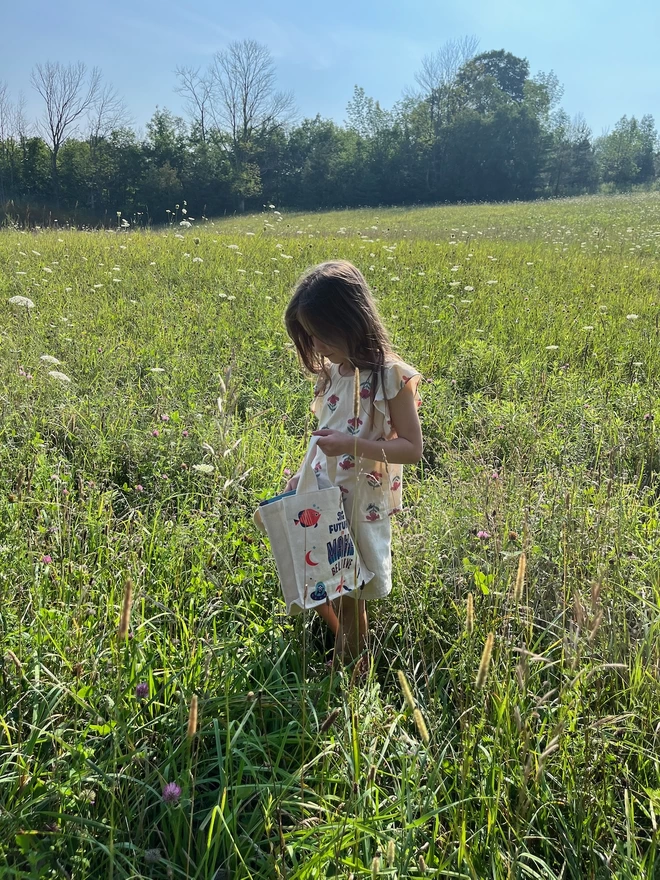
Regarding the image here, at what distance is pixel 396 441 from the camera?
182 centimetres

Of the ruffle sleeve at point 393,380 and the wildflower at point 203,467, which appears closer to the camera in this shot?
the ruffle sleeve at point 393,380

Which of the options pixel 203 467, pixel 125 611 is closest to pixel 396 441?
pixel 203 467

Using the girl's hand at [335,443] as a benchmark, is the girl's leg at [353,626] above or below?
below

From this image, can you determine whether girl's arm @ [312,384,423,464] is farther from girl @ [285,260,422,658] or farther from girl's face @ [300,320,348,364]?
girl's face @ [300,320,348,364]

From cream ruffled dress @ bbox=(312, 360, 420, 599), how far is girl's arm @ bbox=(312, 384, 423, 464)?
32mm

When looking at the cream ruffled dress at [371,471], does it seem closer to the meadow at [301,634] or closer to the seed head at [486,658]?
the meadow at [301,634]

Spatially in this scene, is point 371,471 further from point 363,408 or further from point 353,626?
point 353,626

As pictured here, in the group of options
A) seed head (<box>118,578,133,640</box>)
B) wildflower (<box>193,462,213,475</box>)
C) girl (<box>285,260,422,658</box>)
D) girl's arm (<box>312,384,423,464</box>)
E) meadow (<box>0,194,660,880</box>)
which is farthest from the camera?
wildflower (<box>193,462,213,475</box>)

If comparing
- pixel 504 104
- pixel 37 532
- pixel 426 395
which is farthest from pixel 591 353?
pixel 504 104

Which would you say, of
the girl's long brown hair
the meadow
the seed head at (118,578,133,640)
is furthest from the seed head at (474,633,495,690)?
the girl's long brown hair

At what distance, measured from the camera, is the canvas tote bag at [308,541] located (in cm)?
160

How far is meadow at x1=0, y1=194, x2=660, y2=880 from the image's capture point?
4.06 ft

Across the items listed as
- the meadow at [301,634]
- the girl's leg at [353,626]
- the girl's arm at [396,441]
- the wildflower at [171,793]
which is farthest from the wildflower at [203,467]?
the wildflower at [171,793]

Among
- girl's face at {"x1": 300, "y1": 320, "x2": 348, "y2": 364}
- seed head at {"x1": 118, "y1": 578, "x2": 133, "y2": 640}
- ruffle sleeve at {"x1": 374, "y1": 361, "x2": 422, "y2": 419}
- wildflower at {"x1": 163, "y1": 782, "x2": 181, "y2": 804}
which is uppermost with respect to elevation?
girl's face at {"x1": 300, "y1": 320, "x2": 348, "y2": 364}
